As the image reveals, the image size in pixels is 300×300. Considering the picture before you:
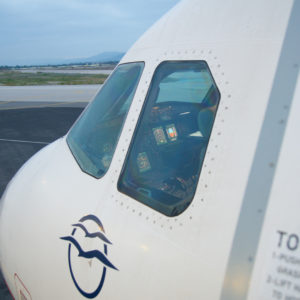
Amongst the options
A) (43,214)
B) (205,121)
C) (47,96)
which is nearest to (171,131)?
(205,121)

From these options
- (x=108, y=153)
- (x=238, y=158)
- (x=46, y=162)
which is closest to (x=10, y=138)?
(x=46, y=162)

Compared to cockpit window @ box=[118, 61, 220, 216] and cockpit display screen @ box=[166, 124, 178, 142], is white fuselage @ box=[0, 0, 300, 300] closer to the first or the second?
cockpit window @ box=[118, 61, 220, 216]

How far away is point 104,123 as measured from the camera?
2689mm

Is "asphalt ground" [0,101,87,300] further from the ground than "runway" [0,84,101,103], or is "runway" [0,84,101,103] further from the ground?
"runway" [0,84,101,103]

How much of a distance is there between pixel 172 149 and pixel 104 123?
765 millimetres

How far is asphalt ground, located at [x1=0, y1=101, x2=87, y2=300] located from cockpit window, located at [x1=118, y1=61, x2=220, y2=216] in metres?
2.99

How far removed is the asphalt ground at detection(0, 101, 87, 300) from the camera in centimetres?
896

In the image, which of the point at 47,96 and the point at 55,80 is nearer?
the point at 47,96

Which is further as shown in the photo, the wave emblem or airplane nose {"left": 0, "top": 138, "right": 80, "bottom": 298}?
airplane nose {"left": 0, "top": 138, "right": 80, "bottom": 298}

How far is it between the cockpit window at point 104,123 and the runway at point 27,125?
248 cm

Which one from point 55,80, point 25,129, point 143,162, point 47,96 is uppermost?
point 55,80

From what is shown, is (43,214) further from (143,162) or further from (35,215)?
(143,162)

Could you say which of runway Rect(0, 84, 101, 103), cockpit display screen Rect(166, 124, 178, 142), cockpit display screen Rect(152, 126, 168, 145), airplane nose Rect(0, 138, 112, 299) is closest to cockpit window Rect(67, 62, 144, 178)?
airplane nose Rect(0, 138, 112, 299)

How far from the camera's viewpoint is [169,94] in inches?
92.0
